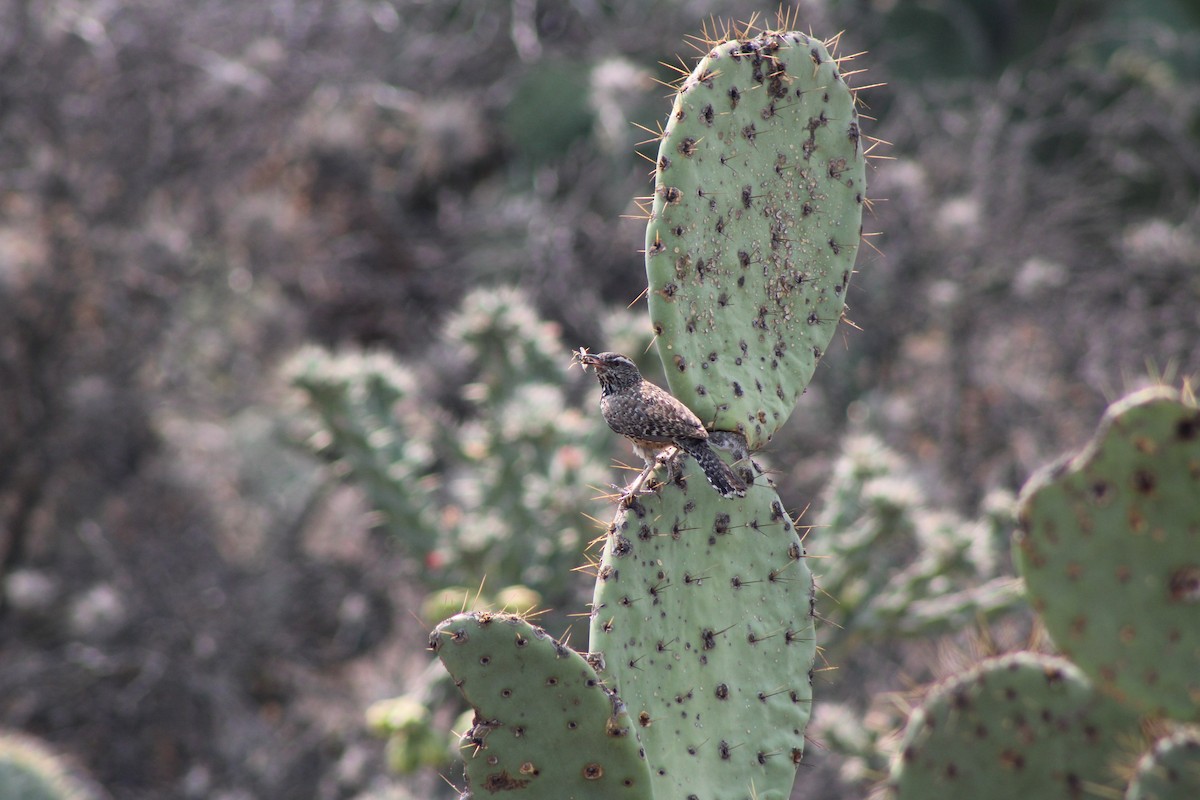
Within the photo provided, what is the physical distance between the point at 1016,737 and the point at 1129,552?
437 mm

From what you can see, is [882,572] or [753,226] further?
[882,572]

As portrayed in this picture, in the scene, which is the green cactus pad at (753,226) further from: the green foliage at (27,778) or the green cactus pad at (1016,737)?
the green foliage at (27,778)

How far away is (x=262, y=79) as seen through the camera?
524cm

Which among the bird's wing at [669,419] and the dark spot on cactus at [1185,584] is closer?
the bird's wing at [669,419]

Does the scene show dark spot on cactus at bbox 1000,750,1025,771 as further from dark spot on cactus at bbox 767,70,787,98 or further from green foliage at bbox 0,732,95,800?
green foliage at bbox 0,732,95,800

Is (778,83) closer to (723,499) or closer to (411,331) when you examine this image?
(723,499)

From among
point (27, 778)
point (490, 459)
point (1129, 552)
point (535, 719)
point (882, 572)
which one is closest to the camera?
point (535, 719)

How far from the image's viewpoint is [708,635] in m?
1.59

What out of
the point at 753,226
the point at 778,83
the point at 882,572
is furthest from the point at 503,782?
the point at 882,572

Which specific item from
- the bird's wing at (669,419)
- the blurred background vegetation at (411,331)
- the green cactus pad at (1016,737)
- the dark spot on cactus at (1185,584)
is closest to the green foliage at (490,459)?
the blurred background vegetation at (411,331)

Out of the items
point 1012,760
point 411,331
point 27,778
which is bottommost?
point 1012,760

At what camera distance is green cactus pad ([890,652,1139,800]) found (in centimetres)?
226

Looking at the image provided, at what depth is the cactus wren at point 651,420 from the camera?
1579mm

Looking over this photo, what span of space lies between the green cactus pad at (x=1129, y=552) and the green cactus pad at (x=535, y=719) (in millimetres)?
1214
